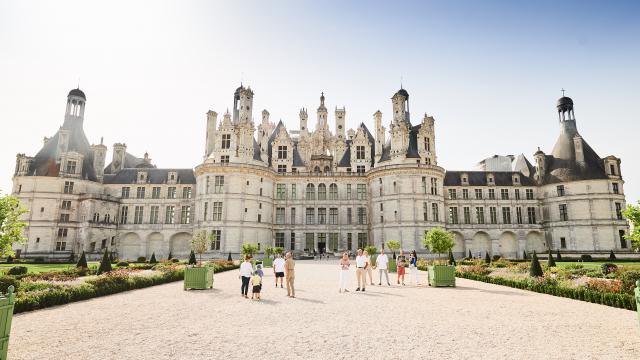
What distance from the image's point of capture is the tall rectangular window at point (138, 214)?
5195 cm

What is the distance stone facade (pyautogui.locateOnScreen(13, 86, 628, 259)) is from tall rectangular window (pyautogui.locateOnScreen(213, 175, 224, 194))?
18 cm

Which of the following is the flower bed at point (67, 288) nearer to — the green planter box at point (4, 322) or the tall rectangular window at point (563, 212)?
the green planter box at point (4, 322)

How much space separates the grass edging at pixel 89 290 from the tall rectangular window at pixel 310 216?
29916 millimetres

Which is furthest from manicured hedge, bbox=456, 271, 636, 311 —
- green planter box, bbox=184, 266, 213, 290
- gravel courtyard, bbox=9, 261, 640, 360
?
green planter box, bbox=184, 266, 213, 290

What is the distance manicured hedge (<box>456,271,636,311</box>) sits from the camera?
12027 mm

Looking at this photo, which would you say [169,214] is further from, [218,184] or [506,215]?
[506,215]

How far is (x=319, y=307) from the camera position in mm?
12500

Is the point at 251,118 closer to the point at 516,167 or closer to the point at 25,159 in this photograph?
the point at 25,159

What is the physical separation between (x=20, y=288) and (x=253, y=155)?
33930mm

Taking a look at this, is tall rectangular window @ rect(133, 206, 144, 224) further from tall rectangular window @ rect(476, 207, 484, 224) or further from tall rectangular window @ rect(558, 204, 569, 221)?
tall rectangular window @ rect(558, 204, 569, 221)

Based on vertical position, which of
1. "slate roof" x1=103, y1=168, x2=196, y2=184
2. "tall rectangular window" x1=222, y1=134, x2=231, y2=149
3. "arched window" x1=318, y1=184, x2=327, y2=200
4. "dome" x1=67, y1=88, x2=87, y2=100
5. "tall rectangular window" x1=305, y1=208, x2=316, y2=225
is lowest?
"tall rectangular window" x1=305, y1=208, x2=316, y2=225

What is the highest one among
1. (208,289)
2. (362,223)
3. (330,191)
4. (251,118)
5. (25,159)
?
(251,118)

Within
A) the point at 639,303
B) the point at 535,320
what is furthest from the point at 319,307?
the point at 639,303

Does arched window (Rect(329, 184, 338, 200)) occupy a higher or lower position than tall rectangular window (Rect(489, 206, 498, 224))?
higher
